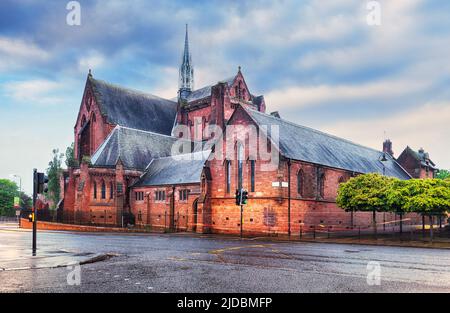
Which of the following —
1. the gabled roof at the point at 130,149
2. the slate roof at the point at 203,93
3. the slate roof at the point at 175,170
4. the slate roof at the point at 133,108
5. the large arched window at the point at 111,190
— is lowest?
the large arched window at the point at 111,190

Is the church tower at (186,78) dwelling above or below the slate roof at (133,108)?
above

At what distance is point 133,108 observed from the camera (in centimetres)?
6581

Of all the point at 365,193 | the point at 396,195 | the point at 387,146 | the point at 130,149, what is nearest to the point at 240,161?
the point at 365,193

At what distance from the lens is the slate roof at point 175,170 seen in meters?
47.7

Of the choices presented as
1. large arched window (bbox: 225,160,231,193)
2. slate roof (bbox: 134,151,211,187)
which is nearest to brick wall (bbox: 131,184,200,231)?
slate roof (bbox: 134,151,211,187)

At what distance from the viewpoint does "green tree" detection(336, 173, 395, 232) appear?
34562 millimetres

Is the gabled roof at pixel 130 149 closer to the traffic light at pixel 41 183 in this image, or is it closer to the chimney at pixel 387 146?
the traffic light at pixel 41 183

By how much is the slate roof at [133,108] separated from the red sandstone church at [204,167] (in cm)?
19

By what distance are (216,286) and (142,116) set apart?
57.7 m

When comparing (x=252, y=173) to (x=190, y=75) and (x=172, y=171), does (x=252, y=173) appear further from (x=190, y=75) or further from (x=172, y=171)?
(x=190, y=75)

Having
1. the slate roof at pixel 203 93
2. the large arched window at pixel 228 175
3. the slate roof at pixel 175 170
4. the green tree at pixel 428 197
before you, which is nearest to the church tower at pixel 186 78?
the slate roof at pixel 203 93
